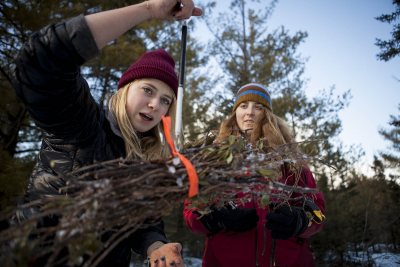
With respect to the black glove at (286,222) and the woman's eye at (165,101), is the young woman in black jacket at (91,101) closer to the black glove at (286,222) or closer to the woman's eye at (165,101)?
the woman's eye at (165,101)

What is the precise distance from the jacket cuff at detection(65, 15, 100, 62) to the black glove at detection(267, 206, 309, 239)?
5.47 ft

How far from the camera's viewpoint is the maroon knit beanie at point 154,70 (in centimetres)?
181

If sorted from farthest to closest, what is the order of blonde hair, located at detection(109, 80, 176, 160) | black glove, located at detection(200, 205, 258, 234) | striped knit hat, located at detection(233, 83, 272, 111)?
1. striped knit hat, located at detection(233, 83, 272, 111)
2. black glove, located at detection(200, 205, 258, 234)
3. blonde hair, located at detection(109, 80, 176, 160)

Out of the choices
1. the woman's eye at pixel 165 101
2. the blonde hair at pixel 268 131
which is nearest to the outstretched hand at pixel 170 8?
the woman's eye at pixel 165 101

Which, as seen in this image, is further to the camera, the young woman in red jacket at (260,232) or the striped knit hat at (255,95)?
the striped knit hat at (255,95)

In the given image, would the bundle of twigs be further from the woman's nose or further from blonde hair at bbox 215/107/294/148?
blonde hair at bbox 215/107/294/148

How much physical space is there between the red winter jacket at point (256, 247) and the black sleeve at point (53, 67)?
1.42 metres

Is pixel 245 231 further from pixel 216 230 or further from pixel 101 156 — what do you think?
pixel 101 156

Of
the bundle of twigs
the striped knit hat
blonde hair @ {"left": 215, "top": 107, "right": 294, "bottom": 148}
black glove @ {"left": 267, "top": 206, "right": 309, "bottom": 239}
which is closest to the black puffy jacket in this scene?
the bundle of twigs

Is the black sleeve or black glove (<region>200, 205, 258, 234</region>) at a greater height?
the black sleeve

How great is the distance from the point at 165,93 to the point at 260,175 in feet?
3.25

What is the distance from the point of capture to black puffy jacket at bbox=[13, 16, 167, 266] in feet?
3.47

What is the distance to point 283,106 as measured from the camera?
9.86 meters

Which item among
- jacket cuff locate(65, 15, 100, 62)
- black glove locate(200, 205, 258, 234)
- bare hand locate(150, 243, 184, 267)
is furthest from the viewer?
black glove locate(200, 205, 258, 234)
